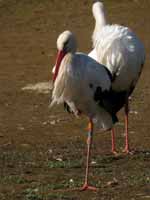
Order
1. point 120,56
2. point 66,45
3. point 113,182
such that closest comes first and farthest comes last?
point 113,182 < point 66,45 < point 120,56

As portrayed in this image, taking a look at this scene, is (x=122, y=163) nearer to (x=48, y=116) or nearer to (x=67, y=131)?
(x=67, y=131)

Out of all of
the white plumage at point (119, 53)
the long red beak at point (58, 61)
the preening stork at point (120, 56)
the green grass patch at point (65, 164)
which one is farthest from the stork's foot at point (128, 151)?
the long red beak at point (58, 61)

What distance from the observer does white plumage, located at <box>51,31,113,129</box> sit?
875cm

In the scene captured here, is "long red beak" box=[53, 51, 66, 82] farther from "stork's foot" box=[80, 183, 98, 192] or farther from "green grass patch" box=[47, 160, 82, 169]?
"stork's foot" box=[80, 183, 98, 192]

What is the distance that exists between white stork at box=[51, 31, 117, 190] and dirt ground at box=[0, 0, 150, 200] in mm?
484

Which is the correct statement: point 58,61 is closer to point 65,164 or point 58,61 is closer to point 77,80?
point 77,80

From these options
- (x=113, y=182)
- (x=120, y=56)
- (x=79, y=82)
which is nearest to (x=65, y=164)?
(x=79, y=82)

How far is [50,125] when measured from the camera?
12.5m

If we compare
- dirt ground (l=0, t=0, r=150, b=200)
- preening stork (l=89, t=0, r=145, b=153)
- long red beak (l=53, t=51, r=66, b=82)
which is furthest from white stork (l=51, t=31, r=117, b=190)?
preening stork (l=89, t=0, r=145, b=153)

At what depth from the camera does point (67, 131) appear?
12117 mm

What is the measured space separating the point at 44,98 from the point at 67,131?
2235mm

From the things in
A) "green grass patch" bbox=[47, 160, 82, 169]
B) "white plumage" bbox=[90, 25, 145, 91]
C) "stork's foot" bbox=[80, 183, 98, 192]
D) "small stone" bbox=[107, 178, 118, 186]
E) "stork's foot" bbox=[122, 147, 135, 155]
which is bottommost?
"stork's foot" bbox=[80, 183, 98, 192]

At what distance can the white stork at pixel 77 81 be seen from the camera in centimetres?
876

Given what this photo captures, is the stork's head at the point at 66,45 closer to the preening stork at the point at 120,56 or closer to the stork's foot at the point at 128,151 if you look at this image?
the preening stork at the point at 120,56
